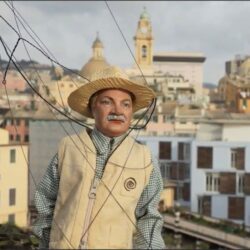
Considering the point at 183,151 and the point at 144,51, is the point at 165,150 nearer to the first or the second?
the point at 183,151

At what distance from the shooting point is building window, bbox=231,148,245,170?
12973mm

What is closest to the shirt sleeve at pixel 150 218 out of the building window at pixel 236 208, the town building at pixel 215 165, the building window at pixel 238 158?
the town building at pixel 215 165

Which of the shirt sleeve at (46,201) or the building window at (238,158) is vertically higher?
the shirt sleeve at (46,201)

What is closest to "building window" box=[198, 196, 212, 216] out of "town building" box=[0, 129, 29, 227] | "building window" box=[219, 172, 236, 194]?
"building window" box=[219, 172, 236, 194]

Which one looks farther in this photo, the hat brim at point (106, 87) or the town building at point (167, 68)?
the town building at point (167, 68)

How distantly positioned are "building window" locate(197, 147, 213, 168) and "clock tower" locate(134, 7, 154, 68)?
836 inches

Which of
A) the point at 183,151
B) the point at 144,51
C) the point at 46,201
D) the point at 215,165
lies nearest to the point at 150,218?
the point at 46,201

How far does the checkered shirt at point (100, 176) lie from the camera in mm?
1581

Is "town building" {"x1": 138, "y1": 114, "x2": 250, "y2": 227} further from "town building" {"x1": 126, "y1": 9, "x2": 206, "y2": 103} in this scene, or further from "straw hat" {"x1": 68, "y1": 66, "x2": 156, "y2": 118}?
"straw hat" {"x1": 68, "y1": 66, "x2": 156, "y2": 118}

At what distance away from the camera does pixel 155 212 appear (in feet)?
5.25

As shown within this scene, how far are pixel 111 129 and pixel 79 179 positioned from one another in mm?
130

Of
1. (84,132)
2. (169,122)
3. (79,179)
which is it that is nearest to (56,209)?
(79,179)

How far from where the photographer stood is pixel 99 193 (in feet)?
5.10

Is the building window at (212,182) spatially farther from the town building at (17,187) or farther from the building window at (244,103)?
the building window at (244,103)
